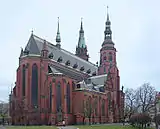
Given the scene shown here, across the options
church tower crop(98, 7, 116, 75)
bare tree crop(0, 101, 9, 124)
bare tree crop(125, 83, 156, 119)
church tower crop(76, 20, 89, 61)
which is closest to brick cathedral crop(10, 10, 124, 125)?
church tower crop(98, 7, 116, 75)

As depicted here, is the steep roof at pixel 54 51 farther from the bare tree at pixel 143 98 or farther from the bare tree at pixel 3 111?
the bare tree at pixel 3 111

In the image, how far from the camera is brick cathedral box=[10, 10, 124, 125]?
246 feet

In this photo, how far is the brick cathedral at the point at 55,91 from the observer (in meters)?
75.1

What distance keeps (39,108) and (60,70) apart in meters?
14.8

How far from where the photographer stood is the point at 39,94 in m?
76.7

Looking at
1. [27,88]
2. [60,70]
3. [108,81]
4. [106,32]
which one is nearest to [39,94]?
[27,88]

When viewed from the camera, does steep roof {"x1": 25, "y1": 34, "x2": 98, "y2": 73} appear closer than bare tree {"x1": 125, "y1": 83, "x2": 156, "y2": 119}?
Yes

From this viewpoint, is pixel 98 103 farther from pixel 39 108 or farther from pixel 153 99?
pixel 39 108

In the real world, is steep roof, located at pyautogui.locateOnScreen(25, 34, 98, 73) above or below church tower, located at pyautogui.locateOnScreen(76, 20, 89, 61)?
below

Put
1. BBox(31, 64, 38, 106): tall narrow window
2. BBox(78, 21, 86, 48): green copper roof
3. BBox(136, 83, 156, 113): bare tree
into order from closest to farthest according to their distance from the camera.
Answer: BBox(31, 64, 38, 106): tall narrow window
BBox(136, 83, 156, 113): bare tree
BBox(78, 21, 86, 48): green copper roof

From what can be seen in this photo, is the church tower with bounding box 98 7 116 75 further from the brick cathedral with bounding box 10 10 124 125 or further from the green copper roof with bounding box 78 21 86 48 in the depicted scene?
the green copper roof with bounding box 78 21 86 48

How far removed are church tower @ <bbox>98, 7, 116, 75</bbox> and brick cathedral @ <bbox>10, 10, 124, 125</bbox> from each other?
5996 millimetres

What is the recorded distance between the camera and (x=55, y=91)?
7712cm

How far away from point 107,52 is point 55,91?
3253 centimetres
